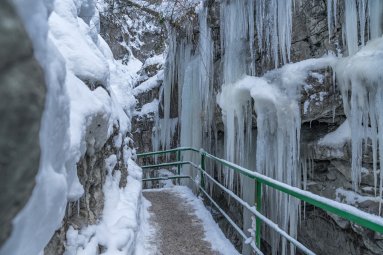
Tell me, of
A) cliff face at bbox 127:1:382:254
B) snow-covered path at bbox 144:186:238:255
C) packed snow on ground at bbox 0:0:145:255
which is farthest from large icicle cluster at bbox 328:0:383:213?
packed snow on ground at bbox 0:0:145:255

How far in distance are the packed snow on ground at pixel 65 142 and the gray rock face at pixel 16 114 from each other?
0.14ft

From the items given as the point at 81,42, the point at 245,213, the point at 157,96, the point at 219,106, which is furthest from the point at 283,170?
the point at 157,96

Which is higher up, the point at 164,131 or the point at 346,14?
the point at 346,14

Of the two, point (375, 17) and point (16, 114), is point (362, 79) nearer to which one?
point (375, 17)

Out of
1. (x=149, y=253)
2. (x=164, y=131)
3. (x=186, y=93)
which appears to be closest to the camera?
(x=149, y=253)

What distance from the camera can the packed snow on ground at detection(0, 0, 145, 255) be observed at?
1.10m

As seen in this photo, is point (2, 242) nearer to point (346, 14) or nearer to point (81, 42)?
point (81, 42)

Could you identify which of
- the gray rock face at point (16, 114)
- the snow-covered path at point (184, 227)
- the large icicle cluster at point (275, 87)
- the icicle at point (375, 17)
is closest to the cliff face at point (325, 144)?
the large icicle cluster at point (275, 87)

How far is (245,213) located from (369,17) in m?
3.18

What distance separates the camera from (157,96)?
11750 millimetres

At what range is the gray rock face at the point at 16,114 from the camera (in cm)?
93

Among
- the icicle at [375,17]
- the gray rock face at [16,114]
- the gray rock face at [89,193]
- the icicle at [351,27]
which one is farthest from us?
the icicle at [351,27]

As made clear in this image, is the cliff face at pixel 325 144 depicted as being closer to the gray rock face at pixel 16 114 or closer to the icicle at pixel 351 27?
the icicle at pixel 351 27

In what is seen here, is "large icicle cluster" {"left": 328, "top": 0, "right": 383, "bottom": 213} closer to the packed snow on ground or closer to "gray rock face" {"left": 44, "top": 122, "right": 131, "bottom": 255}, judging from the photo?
the packed snow on ground
